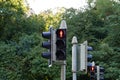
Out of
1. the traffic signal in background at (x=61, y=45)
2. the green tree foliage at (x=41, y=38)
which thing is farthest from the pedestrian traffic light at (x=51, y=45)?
the green tree foliage at (x=41, y=38)

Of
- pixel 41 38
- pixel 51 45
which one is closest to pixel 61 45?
pixel 51 45

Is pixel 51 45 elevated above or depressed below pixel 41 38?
below

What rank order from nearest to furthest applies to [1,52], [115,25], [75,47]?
[75,47]
[115,25]
[1,52]

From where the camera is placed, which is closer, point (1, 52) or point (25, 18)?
point (1, 52)

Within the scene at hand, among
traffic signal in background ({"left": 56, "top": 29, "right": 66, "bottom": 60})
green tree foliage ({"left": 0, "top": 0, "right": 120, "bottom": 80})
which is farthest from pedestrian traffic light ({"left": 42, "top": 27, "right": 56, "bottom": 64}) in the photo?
green tree foliage ({"left": 0, "top": 0, "right": 120, "bottom": 80})

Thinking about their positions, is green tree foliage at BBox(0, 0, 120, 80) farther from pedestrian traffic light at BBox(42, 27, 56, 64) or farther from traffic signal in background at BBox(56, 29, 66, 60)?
traffic signal in background at BBox(56, 29, 66, 60)

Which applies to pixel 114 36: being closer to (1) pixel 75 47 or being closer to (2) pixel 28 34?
(2) pixel 28 34

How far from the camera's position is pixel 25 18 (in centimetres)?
4078

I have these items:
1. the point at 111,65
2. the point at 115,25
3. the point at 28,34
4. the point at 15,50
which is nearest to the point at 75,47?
the point at 111,65

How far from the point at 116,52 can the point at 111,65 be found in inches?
71.3

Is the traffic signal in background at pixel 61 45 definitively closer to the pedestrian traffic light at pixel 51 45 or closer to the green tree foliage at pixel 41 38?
the pedestrian traffic light at pixel 51 45

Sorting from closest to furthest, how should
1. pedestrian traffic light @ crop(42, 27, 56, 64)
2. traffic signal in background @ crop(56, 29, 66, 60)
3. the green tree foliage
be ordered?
traffic signal in background @ crop(56, 29, 66, 60) < pedestrian traffic light @ crop(42, 27, 56, 64) < the green tree foliage

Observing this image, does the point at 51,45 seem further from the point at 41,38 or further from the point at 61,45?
the point at 41,38

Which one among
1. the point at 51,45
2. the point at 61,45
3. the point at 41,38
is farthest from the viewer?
the point at 41,38
